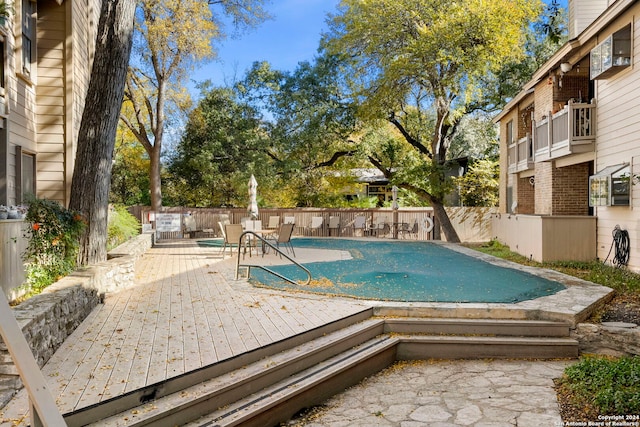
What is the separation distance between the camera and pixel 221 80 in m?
20.9

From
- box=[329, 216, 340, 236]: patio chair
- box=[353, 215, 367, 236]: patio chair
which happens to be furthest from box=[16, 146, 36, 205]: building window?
box=[353, 215, 367, 236]: patio chair

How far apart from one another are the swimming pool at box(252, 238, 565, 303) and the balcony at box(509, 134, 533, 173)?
13.9 feet

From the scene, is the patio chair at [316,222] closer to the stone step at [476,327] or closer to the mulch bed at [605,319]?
the mulch bed at [605,319]

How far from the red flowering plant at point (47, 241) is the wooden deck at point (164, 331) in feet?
2.30

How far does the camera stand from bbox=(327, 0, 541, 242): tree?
13750 mm

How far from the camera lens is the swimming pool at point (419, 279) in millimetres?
6352

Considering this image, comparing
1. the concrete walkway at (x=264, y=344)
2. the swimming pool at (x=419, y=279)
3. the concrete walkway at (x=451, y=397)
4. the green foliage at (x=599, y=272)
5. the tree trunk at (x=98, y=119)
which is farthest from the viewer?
the green foliage at (x=599, y=272)

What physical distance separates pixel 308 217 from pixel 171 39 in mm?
8704

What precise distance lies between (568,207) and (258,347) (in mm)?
10805

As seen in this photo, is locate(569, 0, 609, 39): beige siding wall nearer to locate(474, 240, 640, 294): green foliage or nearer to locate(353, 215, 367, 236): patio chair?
locate(474, 240, 640, 294): green foliage

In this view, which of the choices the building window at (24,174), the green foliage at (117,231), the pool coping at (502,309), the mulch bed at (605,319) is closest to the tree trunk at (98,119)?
the building window at (24,174)

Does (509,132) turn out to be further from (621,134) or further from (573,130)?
(621,134)

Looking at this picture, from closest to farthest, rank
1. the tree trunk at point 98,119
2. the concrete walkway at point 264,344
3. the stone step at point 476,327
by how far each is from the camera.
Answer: the concrete walkway at point 264,344 → the stone step at point 476,327 → the tree trunk at point 98,119

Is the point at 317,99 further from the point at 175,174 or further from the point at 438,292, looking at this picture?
the point at 438,292
